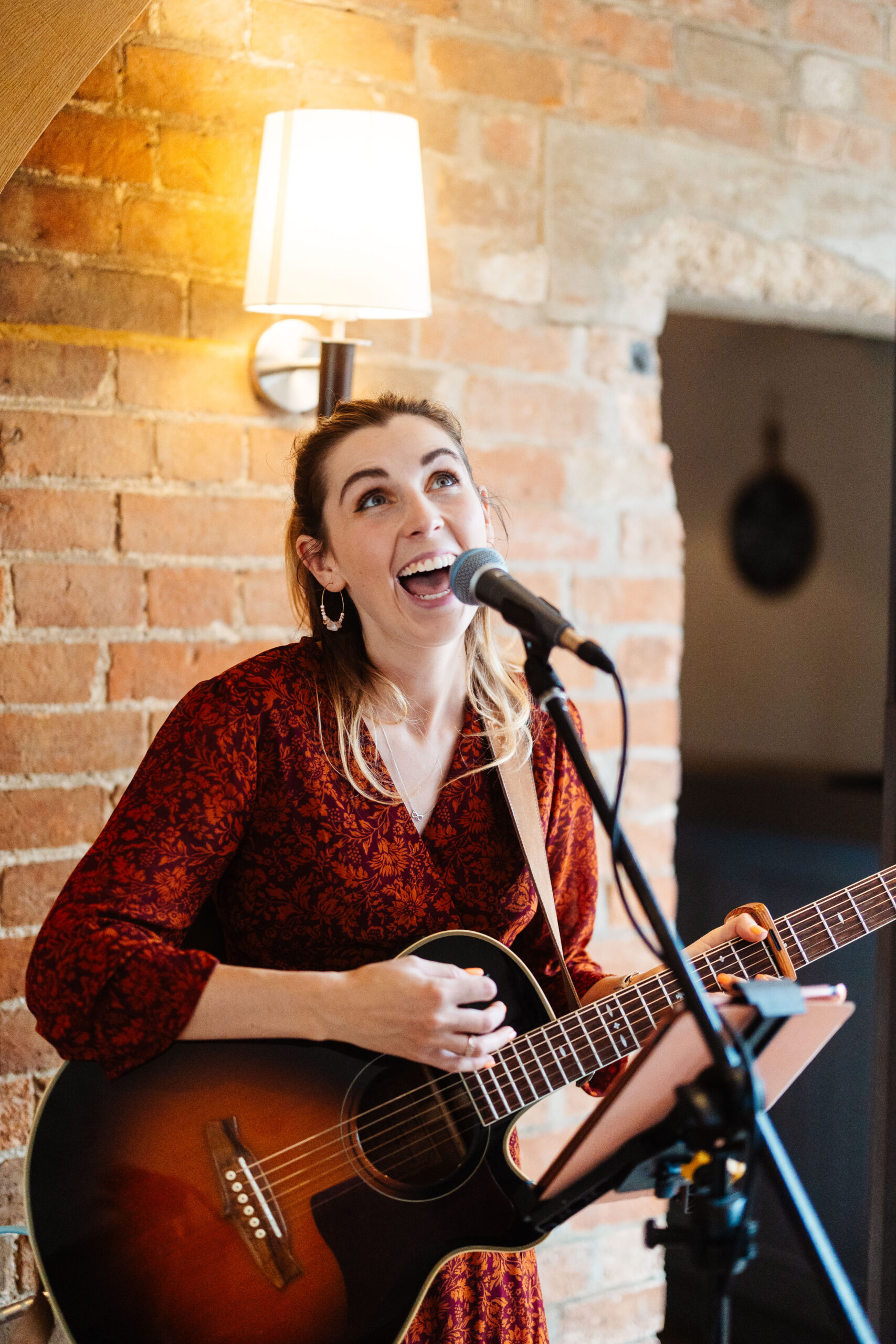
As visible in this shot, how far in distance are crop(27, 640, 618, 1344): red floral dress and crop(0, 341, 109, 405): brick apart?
500 mm

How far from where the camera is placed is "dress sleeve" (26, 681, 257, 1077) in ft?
4.31

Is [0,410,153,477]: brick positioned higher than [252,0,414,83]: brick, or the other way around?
[252,0,414,83]: brick

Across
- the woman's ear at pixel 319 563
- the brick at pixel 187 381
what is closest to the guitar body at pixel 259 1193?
the woman's ear at pixel 319 563

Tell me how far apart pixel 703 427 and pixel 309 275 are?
13.2ft

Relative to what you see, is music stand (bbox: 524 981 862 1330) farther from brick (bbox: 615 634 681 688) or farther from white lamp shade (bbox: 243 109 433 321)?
brick (bbox: 615 634 681 688)

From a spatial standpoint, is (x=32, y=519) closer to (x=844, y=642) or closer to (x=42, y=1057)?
(x=42, y=1057)

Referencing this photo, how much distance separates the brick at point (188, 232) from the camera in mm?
1787

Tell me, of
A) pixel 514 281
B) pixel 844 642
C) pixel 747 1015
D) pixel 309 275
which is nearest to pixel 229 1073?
pixel 747 1015

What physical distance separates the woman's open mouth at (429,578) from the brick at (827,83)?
1.39 metres

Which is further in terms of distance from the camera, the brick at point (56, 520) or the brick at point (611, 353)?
the brick at point (611, 353)

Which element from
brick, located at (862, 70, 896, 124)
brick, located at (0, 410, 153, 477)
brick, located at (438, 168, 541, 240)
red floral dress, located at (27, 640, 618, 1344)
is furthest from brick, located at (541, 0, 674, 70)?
red floral dress, located at (27, 640, 618, 1344)

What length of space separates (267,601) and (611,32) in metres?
1.16

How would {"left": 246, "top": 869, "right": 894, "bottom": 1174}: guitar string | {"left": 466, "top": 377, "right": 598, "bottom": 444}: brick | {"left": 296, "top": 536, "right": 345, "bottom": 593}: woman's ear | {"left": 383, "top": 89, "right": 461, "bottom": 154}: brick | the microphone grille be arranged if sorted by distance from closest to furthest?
the microphone grille
{"left": 246, "top": 869, "right": 894, "bottom": 1174}: guitar string
{"left": 296, "top": 536, "right": 345, "bottom": 593}: woman's ear
{"left": 383, "top": 89, "right": 461, "bottom": 154}: brick
{"left": 466, "top": 377, "right": 598, "bottom": 444}: brick

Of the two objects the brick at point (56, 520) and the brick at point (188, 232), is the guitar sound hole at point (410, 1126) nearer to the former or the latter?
the brick at point (56, 520)
